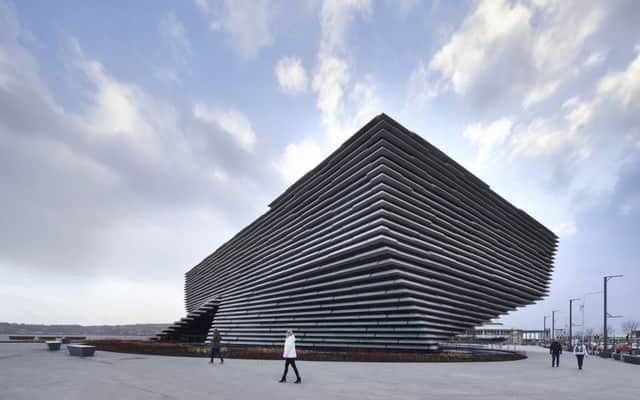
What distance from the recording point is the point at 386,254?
2950 centimetres

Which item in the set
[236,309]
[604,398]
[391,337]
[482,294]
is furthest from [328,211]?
[604,398]

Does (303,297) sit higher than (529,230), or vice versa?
(529,230)

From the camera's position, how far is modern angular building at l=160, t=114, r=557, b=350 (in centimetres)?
3014

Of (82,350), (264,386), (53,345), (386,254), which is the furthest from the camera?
(386,254)

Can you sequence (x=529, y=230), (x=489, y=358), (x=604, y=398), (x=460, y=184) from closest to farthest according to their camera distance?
(x=604, y=398) → (x=489, y=358) → (x=460, y=184) → (x=529, y=230)

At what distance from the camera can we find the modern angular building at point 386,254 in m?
30.1

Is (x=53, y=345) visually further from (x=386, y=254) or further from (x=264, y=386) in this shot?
(x=386, y=254)

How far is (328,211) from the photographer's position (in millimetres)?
37156

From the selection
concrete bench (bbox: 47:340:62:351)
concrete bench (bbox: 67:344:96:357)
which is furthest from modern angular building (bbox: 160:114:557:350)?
concrete bench (bbox: 47:340:62:351)

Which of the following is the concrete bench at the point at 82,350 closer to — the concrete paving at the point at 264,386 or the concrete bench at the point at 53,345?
the concrete bench at the point at 53,345

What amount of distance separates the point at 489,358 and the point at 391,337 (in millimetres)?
7799

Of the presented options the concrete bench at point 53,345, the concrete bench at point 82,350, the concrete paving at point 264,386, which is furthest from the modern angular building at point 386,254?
the concrete bench at point 53,345

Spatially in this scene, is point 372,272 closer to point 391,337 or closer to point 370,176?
point 391,337

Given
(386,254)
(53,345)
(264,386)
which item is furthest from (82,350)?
(386,254)
